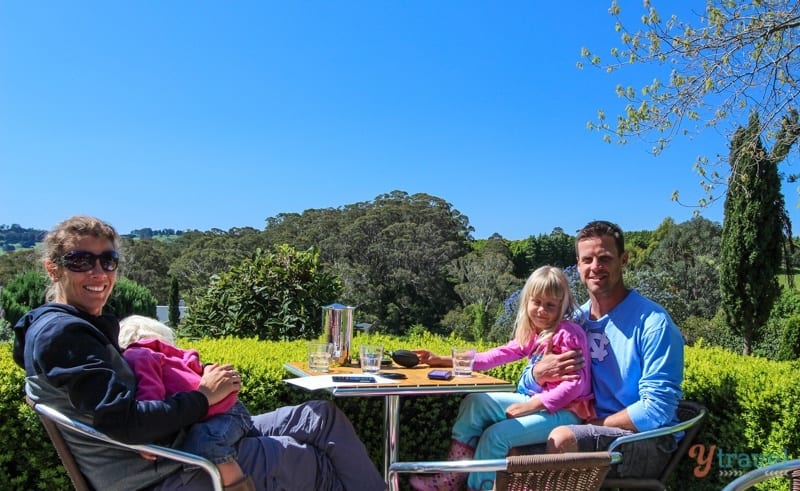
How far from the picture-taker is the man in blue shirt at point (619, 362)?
246 cm

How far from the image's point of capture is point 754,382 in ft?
10.6

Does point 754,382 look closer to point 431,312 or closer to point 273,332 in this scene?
point 273,332

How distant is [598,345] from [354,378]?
104 cm

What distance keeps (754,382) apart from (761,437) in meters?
0.26

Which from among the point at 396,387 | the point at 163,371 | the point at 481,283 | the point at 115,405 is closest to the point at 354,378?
the point at 396,387

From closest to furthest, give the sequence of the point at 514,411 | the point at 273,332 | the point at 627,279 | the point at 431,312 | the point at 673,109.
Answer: the point at 514,411 < the point at 273,332 < the point at 673,109 < the point at 627,279 < the point at 431,312

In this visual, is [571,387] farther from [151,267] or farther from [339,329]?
[151,267]

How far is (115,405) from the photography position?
1795 millimetres

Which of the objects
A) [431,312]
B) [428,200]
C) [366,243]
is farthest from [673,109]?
[428,200]

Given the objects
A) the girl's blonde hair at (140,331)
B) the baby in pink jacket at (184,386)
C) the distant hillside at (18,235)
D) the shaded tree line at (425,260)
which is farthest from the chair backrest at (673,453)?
the distant hillside at (18,235)

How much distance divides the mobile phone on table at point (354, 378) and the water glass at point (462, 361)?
410mm

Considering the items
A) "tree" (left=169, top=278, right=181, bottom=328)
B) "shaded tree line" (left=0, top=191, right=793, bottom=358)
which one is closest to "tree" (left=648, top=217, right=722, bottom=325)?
"shaded tree line" (left=0, top=191, right=793, bottom=358)

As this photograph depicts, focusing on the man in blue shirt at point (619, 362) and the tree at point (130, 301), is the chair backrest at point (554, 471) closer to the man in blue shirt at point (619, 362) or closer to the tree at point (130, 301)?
the man in blue shirt at point (619, 362)

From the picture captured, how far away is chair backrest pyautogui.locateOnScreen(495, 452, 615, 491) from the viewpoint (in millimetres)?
1696
